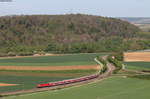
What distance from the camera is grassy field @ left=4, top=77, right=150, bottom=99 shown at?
1953 inches

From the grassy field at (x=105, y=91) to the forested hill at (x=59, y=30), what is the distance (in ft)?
271

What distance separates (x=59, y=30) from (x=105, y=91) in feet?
404

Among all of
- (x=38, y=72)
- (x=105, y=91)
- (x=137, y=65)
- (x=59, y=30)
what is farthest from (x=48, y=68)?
(x=59, y=30)

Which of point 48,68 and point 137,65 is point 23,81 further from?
point 137,65

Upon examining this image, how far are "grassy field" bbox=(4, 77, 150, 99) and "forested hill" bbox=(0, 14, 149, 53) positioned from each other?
82745 mm

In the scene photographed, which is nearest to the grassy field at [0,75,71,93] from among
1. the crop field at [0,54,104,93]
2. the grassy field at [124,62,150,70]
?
the crop field at [0,54,104,93]

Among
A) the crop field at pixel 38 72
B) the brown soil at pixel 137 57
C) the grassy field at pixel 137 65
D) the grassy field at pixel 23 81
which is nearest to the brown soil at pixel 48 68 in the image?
the crop field at pixel 38 72

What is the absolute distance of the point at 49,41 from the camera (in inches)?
6250

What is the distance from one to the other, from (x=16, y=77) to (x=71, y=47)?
59059 millimetres

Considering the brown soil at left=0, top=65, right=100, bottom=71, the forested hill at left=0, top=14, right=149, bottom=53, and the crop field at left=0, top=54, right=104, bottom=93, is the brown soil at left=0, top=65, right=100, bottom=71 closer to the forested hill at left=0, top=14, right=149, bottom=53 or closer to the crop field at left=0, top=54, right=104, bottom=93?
the crop field at left=0, top=54, right=104, bottom=93

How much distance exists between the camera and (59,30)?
174 metres

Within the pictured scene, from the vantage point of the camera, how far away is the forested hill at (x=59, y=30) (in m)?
158

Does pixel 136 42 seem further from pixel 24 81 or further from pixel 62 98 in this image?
pixel 62 98

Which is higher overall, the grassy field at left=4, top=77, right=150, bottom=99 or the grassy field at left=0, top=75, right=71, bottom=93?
the grassy field at left=4, top=77, right=150, bottom=99
